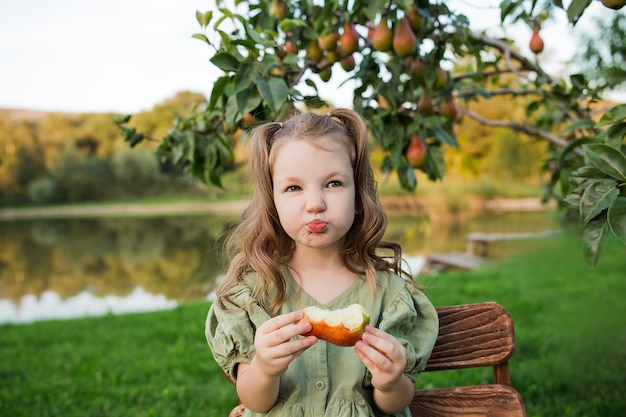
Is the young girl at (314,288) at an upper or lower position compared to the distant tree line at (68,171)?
upper

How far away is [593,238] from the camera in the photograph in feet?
4.46

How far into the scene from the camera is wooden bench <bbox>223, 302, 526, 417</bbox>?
142cm

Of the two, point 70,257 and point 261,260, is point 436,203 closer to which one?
point 70,257

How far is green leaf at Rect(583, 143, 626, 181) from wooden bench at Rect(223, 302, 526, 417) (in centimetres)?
40

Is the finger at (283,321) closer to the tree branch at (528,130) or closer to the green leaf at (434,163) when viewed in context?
the green leaf at (434,163)

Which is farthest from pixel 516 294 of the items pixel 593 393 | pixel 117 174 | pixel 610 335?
pixel 117 174

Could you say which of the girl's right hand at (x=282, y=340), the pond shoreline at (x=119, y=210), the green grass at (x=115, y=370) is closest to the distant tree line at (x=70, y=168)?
the pond shoreline at (x=119, y=210)

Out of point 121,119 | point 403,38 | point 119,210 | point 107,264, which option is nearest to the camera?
point 403,38

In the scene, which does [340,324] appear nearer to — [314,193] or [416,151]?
[314,193]

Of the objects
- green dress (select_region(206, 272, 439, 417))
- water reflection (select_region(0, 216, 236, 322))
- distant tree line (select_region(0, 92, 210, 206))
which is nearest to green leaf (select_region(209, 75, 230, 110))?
green dress (select_region(206, 272, 439, 417))

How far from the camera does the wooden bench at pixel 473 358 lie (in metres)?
1.42

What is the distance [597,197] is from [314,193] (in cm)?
64

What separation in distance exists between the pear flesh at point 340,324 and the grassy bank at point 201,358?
1.64ft

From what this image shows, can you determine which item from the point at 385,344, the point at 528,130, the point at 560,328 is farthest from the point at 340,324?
the point at 560,328
